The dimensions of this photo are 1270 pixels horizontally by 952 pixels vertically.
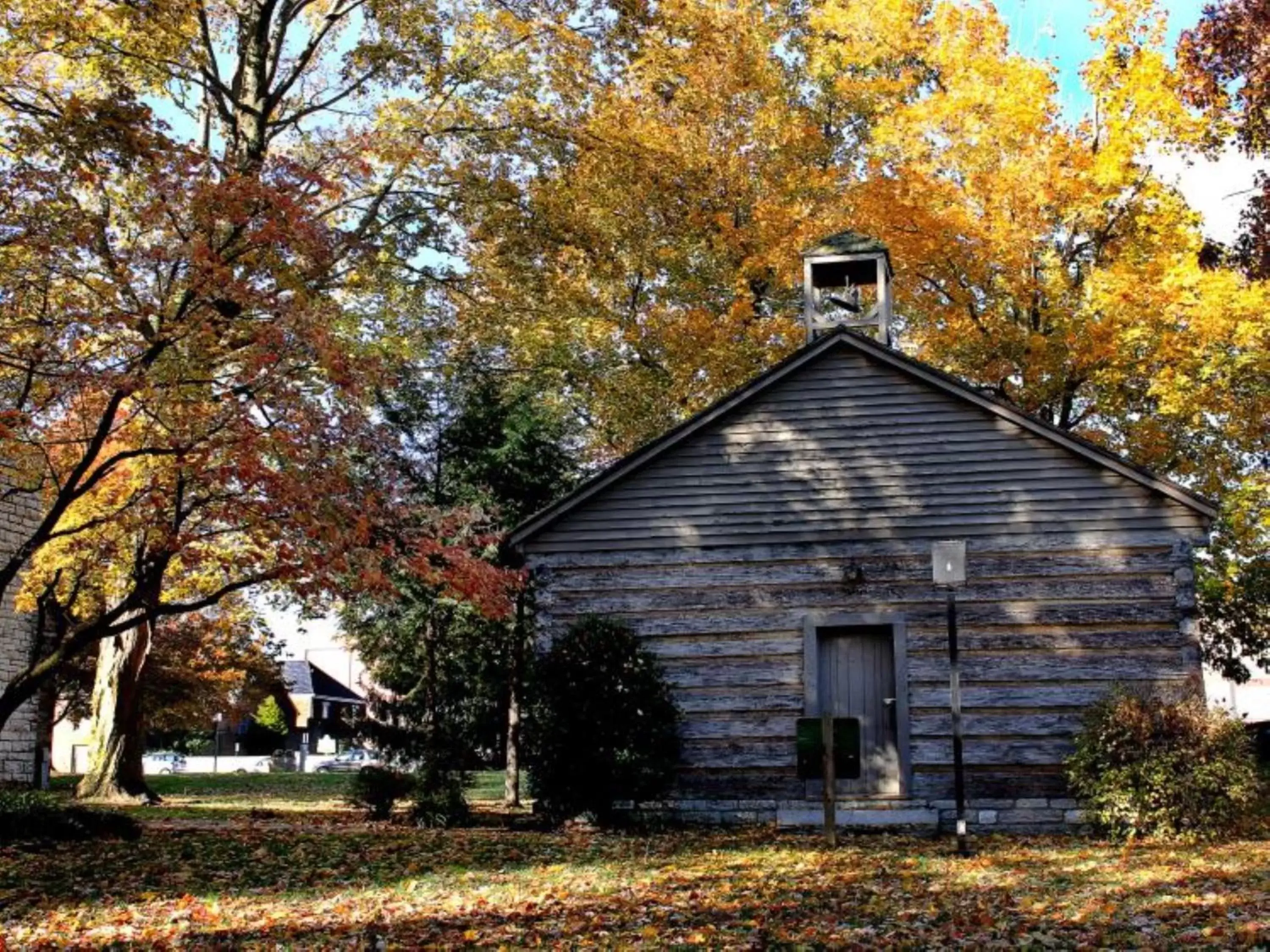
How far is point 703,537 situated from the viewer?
16609 mm

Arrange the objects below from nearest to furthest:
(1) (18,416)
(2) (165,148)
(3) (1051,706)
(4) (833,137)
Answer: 1. (1) (18,416)
2. (2) (165,148)
3. (3) (1051,706)
4. (4) (833,137)

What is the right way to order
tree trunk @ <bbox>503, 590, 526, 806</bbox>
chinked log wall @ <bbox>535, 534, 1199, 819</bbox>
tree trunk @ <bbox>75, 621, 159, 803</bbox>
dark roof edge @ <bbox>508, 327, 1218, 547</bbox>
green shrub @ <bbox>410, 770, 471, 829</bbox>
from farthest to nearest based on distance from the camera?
tree trunk @ <bbox>503, 590, 526, 806</bbox>
tree trunk @ <bbox>75, 621, 159, 803</bbox>
green shrub @ <bbox>410, 770, 471, 829</bbox>
dark roof edge @ <bbox>508, 327, 1218, 547</bbox>
chinked log wall @ <bbox>535, 534, 1199, 819</bbox>

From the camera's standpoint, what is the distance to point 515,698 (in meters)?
22.0

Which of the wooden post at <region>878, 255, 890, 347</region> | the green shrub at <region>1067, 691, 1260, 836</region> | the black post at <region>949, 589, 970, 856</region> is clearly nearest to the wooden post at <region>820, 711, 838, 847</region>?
the black post at <region>949, 589, 970, 856</region>

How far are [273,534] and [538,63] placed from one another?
38.9 ft

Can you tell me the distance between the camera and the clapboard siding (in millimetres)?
15406

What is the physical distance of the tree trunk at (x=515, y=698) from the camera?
2167cm

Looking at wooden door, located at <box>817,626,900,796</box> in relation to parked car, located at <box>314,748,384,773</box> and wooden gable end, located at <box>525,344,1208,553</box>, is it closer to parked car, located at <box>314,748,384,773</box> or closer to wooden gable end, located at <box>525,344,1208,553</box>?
wooden gable end, located at <box>525,344,1208,553</box>

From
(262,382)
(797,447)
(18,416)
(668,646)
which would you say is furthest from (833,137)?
(18,416)

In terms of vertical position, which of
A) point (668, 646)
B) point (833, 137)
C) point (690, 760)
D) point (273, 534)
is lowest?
point (690, 760)

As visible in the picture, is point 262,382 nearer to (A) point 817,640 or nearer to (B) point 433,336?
(A) point 817,640

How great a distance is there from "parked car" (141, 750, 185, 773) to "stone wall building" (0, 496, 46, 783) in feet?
75.4

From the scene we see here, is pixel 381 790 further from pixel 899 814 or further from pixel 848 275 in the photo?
pixel 848 275

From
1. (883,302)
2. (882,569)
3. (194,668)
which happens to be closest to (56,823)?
(882,569)
